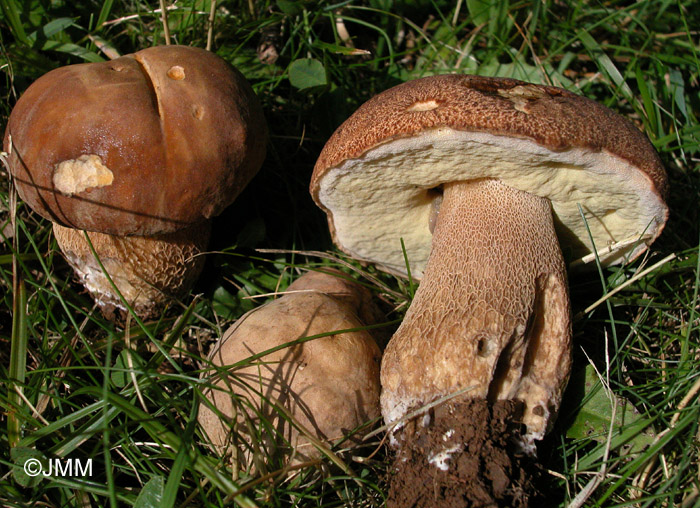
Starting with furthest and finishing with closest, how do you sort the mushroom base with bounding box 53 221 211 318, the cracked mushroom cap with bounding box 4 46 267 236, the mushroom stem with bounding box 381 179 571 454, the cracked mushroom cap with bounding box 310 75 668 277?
the mushroom base with bounding box 53 221 211 318 < the cracked mushroom cap with bounding box 4 46 267 236 < the mushroom stem with bounding box 381 179 571 454 < the cracked mushroom cap with bounding box 310 75 668 277

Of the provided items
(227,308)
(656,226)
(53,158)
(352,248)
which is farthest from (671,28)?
(53,158)

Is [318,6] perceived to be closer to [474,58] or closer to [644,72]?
[474,58]

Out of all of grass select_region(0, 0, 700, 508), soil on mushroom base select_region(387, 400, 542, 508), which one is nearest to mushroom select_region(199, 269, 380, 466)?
grass select_region(0, 0, 700, 508)

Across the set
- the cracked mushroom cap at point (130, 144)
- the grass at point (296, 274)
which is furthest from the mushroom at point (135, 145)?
the grass at point (296, 274)

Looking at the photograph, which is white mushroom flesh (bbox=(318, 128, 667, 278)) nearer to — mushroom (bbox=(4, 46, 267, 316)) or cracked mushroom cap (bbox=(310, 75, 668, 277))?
cracked mushroom cap (bbox=(310, 75, 668, 277))

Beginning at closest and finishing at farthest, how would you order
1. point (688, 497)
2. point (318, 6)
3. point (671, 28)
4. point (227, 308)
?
point (688, 497) < point (227, 308) < point (318, 6) < point (671, 28)

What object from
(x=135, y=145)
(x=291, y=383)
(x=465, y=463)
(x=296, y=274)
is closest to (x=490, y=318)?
(x=465, y=463)
